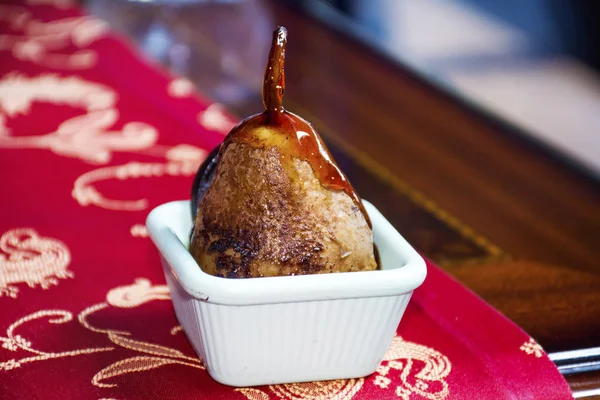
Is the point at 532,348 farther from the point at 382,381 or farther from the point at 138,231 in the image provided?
the point at 138,231

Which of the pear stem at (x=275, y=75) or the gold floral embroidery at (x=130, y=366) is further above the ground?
the pear stem at (x=275, y=75)

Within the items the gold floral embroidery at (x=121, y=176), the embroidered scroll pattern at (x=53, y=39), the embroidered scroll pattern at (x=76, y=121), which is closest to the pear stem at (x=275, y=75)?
the gold floral embroidery at (x=121, y=176)

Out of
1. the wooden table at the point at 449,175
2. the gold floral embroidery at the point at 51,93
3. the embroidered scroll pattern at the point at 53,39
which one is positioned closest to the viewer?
the wooden table at the point at 449,175

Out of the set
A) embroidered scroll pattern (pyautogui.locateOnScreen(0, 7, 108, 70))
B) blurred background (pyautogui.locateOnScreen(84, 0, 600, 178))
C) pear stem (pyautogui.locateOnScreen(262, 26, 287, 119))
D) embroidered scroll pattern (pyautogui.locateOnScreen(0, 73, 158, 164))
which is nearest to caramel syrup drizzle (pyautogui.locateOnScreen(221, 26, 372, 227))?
pear stem (pyautogui.locateOnScreen(262, 26, 287, 119))

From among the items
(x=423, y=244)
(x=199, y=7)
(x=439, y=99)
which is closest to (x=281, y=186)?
(x=423, y=244)

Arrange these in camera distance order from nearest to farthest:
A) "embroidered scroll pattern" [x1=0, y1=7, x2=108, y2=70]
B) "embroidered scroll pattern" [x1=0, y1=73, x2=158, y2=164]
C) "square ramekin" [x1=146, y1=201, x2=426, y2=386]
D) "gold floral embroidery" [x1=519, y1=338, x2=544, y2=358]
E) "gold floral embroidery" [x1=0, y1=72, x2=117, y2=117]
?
"square ramekin" [x1=146, y1=201, x2=426, y2=386] → "gold floral embroidery" [x1=519, y1=338, x2=544, y2=358] → "embroidered scroll pattern" [x1=0, y1=73, x2=158, y2=164] → "gold floral embroidery" [x1=0, y1=72, x2=117, y2=117] → "embroidered scroll pattern" [x1=0, y1=7, x2=108, y2=70]

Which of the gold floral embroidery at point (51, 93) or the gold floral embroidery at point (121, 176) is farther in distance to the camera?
the gold floral embroidery at point (51, 93)

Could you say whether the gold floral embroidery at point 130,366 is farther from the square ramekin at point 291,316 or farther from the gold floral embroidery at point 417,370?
the gold floral embroidery at point 417,370

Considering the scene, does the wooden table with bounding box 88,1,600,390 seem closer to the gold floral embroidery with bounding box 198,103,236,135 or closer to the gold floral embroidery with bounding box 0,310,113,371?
the gold floral embroidery with bounding box 198,103,236,135
